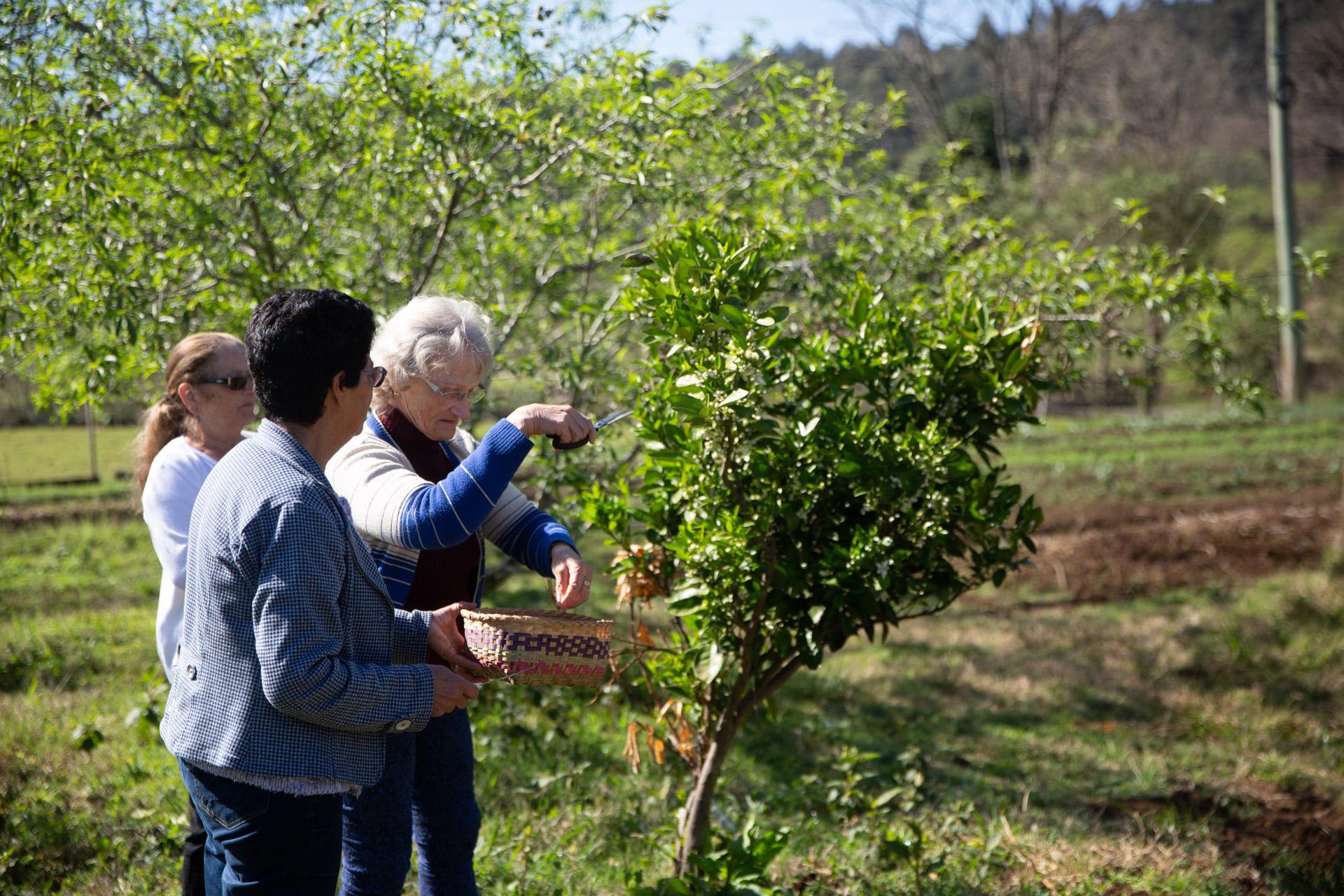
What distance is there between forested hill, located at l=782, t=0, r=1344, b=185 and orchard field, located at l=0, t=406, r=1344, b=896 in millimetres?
9708

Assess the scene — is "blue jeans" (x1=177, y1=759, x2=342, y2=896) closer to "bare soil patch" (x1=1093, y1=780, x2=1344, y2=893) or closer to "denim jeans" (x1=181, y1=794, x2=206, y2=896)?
"denim jeans" (x1=181, y1=794, x2=206, y2=896)

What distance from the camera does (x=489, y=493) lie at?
71.2 inches

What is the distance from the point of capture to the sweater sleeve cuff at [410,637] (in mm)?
1890

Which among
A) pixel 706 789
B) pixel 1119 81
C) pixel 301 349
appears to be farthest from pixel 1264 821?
pixel 1119 81

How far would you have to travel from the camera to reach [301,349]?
1688mm

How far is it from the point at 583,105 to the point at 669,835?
109 inches

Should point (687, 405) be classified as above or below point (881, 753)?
above

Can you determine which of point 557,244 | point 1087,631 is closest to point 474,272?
point 557,244

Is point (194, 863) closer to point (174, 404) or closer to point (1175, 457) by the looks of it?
point (174, 404)

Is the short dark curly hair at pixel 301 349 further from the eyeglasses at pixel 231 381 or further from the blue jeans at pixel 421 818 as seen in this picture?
the eyeglasses at pixel 231 381

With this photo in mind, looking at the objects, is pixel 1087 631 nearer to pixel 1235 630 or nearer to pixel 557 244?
pixel 1235 630

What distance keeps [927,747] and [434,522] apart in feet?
11.6

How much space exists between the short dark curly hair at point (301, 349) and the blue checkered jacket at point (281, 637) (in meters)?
0.06

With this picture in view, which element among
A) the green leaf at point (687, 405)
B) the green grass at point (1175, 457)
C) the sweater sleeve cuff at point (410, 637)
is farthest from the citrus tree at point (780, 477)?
the green grass at point (1175, 457)
